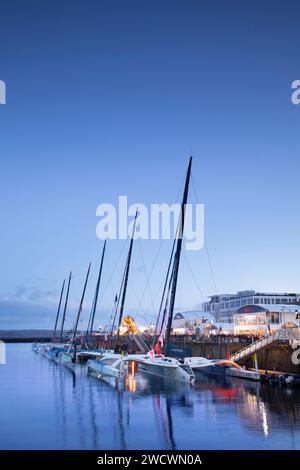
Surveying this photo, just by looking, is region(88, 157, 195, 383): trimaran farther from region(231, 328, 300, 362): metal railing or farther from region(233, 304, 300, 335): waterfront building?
region(233, 304, 300, 335): waterfront building

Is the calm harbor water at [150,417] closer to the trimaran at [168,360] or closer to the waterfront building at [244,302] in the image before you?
the trimaran at [168,360]

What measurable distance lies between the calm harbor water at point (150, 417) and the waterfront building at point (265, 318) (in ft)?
122

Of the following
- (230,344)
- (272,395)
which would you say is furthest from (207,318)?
(272,395)

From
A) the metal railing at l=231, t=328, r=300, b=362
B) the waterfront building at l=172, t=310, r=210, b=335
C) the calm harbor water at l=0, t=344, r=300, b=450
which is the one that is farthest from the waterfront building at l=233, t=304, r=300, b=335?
the calm harbor water at l=0, t=344, r=300, b=450

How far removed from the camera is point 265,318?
96.1 metres

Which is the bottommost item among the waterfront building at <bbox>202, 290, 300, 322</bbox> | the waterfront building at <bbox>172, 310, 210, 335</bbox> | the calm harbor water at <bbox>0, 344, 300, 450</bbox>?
the calm harbor water at <bbox>0, 344, 300, 450</bbox>

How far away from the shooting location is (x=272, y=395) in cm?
4731

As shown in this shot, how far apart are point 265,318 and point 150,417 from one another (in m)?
62.7

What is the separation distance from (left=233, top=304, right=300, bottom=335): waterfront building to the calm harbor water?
1466 inches

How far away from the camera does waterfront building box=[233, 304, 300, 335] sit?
310 feet
